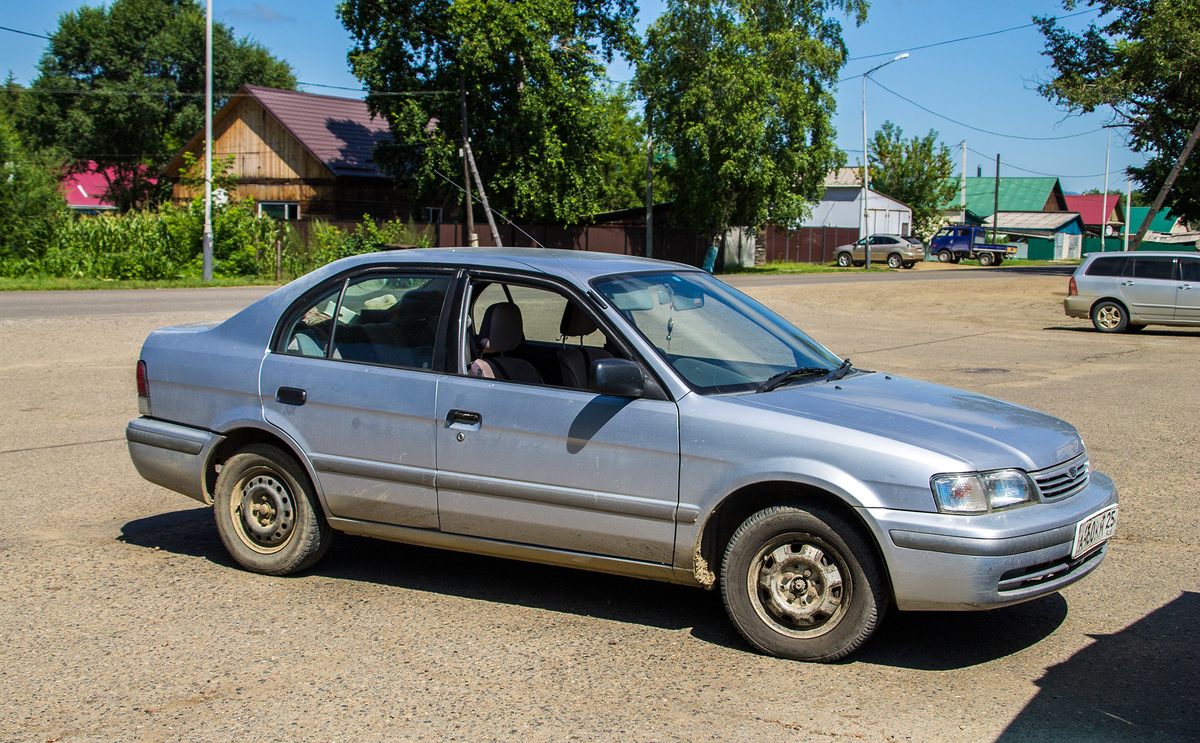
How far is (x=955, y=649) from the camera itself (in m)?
4.28

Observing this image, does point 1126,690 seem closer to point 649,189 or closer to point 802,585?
point 802,585

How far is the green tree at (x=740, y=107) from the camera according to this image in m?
44.2

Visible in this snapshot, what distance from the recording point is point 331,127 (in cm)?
4747

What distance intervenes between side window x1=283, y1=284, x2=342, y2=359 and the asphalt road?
1.19 meters

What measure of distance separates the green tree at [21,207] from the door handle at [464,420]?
3072 cm

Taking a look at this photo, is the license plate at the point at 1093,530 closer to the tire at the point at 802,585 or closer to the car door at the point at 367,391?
the tire at the point at 802,585

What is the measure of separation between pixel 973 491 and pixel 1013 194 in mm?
96183

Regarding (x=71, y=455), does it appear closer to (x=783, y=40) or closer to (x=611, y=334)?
(x=611, y=334)

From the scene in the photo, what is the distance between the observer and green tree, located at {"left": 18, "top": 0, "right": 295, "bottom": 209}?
56.3m

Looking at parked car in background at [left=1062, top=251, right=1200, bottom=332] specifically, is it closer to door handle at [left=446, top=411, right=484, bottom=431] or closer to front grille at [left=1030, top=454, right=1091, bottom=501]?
front grille at [left=1030, top=454, right=1091, bottom=501]

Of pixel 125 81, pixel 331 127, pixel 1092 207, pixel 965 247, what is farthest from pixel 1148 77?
pixel 1092 207

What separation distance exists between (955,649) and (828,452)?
1137 millimetres

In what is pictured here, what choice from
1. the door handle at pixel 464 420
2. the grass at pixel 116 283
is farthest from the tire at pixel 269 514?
the grass at pixel 116 283

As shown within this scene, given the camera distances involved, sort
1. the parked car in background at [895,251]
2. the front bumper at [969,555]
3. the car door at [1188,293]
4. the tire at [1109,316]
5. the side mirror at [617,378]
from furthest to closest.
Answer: the parked car in background at [895,251]
the tire at [1109,316]
the car door at [1188,293]
the side mirror at [617,378]
the front bumper at [969,555]
